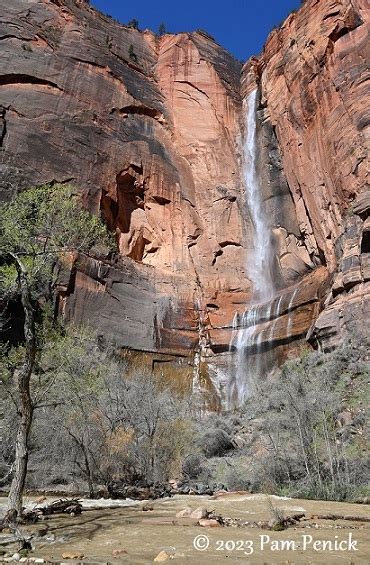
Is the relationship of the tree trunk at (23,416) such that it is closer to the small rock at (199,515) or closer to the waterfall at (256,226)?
the small rock at (199,515)

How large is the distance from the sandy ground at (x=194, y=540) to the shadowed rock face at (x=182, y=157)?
56.9 ft

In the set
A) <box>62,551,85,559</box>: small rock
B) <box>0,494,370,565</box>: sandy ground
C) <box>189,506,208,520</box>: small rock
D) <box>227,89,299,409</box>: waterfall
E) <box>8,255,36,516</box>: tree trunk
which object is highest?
<box>227,89,299,409</box>: waterfall

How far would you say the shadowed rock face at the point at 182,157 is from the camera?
2928 centimetres

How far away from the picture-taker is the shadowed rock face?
29.3 m

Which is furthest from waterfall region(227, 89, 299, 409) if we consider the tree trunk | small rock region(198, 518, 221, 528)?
small rock region(198, 518, 221, 528)

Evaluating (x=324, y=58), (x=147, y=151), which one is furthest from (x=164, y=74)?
(x=324, y=58)

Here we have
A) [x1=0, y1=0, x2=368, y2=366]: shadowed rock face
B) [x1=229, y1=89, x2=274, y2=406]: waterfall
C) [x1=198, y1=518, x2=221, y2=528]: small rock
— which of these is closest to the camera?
[x1=198, y1=518, x2=221, y2=528]: small rock

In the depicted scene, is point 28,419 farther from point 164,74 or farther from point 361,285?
point 164,74

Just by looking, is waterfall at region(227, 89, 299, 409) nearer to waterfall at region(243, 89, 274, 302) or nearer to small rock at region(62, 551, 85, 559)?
waterfall at region(243, 89, 274, 302)

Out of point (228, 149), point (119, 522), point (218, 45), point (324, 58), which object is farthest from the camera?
point (218, 45)

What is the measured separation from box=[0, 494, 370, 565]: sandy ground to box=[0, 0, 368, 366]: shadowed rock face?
1734cm

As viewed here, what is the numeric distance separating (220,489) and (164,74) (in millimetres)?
40527

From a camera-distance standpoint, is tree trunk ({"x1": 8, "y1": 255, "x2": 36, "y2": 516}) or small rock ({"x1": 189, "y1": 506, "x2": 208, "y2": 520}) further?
small rock ({"x1": 189, "y1": 506, "x2": 208, "y2": 520})

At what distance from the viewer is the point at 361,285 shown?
2298 centimetres
